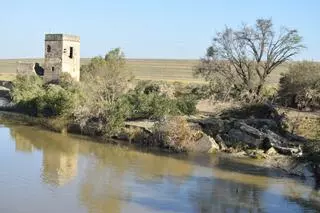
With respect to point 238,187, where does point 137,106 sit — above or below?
above

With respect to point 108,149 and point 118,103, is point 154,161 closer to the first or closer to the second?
point 108,149

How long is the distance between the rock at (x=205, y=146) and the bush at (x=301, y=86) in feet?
42.4

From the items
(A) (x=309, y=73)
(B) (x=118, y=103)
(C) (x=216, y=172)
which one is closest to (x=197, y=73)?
(A) (x=309, y=73)

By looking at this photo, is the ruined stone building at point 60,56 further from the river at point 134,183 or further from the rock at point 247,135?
the rock at point 247,135

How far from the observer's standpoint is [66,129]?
38.4 metres

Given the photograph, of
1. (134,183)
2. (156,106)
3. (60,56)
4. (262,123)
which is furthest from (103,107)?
(60,56)

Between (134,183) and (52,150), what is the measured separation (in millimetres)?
9557

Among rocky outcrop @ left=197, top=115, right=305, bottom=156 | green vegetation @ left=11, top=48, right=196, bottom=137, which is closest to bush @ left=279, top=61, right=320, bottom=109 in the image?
rocky outcrop @ left=197, top=115, right=305, bottom=156

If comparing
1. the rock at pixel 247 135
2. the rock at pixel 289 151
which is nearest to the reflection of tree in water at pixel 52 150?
the rock at pixel 247 135

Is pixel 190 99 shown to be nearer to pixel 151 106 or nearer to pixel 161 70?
pixel 151 106

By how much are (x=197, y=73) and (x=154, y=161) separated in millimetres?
21725

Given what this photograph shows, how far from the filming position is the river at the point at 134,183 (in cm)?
1961

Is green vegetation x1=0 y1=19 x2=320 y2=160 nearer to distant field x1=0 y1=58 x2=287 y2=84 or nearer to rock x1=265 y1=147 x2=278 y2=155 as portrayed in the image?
rock x1=265 y1=147 x2=278 y2=155

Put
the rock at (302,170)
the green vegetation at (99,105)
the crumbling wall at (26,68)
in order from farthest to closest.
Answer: the crumbling wall at (26,68) < the green vegetation at (99,105) < the rock at (302,170)
